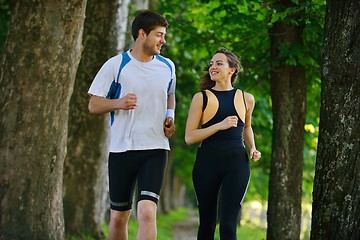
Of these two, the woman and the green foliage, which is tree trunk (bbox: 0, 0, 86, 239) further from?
the green foliage

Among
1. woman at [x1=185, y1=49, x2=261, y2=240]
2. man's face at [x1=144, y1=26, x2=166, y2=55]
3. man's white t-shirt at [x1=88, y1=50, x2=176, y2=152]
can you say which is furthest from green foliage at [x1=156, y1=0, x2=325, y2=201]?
man's white t-shirt at [x1=88, y1=50, x2=176, y2=152]

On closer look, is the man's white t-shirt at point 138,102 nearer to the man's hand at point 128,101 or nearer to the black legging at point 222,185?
the man's hand at point 128,101

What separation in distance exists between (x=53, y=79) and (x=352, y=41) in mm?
3333

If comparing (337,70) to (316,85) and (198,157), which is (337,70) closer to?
(198,157)

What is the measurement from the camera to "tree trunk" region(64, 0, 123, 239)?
1132 cm

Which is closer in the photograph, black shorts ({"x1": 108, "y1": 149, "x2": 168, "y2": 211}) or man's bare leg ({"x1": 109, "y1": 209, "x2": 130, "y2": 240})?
black shorts ({"x1": 108, "y1": 149, "x2": 168, "y2": 211})

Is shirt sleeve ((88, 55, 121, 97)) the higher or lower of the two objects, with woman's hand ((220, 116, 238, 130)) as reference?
higher

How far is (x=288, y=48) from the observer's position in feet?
35.0

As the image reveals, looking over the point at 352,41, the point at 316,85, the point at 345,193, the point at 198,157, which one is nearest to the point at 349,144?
the point at 345,193

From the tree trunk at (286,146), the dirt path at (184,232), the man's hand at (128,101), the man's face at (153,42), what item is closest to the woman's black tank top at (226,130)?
the man's face at (153,42)

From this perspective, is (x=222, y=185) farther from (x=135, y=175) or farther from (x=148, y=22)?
(x=148, y=22)

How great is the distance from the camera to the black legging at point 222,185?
6.73 metres

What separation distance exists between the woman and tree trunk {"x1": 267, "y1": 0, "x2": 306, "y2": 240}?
3821 mm

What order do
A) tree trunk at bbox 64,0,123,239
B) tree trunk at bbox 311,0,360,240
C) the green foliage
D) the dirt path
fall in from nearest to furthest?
1. tree trunk at bbox 311,0,360,240
2. the green foliage
3. tree trunk at bbox 64,0,123,239
4. the dirt path
